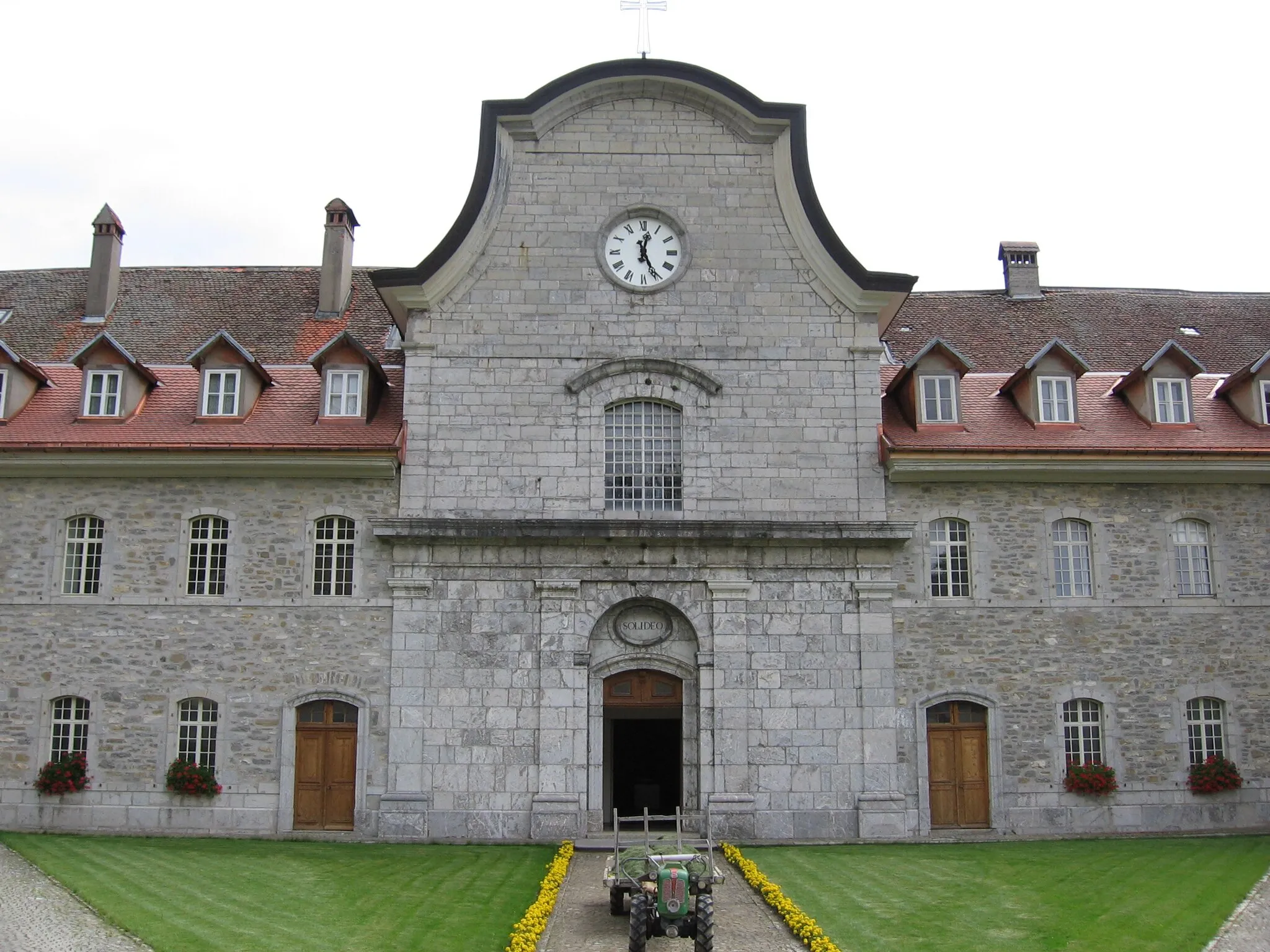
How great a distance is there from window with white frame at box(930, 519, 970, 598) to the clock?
6621mm

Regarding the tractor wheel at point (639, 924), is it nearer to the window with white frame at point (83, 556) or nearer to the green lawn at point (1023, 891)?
the green lawn at point (1023, 891)

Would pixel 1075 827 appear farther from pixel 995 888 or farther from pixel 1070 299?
pixel 1070 299

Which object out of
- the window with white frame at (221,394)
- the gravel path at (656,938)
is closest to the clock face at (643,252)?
the window with white frame at (221,394)

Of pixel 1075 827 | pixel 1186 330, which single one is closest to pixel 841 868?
pixel 1075 827

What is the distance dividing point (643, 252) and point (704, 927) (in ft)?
43.2

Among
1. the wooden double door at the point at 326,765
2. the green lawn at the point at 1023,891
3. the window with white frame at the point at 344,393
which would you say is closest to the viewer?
the green lawn at the point at 1023,891

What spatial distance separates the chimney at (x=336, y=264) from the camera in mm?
26500

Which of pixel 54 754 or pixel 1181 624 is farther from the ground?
pixel 1181 624

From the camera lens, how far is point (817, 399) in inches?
850

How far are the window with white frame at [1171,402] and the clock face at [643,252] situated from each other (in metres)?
9.24

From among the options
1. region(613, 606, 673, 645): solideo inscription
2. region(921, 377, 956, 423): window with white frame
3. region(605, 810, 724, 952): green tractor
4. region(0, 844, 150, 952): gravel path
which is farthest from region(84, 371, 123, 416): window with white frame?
region(921, 377, 956, 423): window with white frame

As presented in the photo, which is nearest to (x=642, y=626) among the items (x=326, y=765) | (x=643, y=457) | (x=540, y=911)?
(x=643, y=457)

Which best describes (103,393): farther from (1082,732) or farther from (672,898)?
(1082,732)

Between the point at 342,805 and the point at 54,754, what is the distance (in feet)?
16.5
